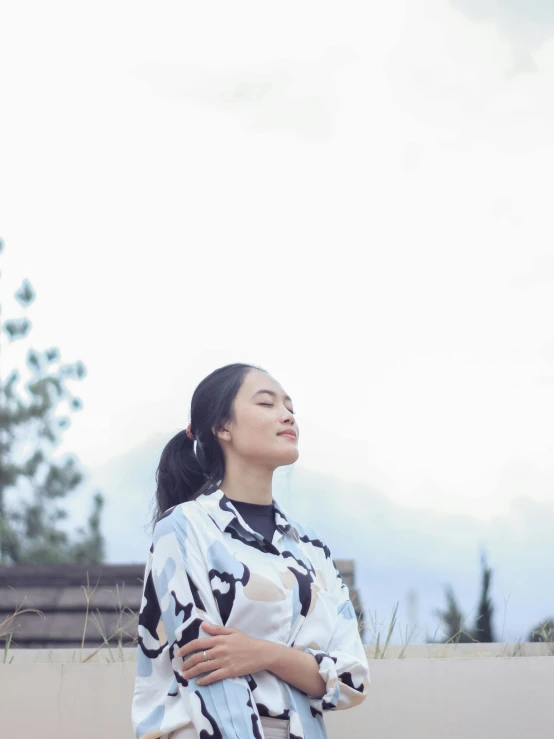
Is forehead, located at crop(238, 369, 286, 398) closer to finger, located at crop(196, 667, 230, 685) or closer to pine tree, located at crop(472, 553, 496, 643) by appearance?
finger, located at crop(196, 667, 230, 685)

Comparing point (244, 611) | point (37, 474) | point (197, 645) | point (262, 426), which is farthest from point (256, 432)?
point (37, 474)

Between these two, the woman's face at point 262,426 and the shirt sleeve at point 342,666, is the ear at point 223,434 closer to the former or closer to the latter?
the woman's face at point 262,426

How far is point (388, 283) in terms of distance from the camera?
6977 millimetres

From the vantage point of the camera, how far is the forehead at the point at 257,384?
218 cm

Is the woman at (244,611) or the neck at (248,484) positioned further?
the neck at (248,484)

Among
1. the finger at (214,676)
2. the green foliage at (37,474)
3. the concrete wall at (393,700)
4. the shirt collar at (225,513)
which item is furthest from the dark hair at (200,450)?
the green foliage at (37,474)

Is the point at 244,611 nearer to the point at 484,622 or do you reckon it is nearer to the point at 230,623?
the point at 230,623

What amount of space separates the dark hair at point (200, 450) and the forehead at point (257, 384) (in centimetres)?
2

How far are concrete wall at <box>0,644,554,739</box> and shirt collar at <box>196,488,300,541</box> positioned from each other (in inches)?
35.8

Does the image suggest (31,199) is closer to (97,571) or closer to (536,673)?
(97,571)

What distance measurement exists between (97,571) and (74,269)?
4.24 meters

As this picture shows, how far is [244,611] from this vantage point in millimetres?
1802

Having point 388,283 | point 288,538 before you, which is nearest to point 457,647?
point 288,538

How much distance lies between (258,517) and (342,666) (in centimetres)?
39
